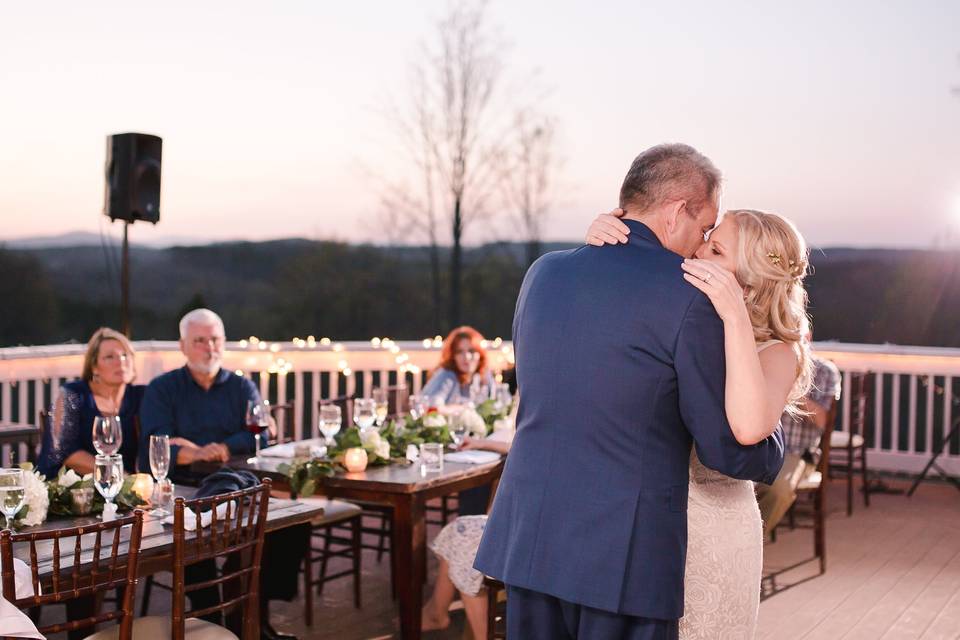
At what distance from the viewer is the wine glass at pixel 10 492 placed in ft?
10.4

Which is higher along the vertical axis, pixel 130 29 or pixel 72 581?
pixel 130 29

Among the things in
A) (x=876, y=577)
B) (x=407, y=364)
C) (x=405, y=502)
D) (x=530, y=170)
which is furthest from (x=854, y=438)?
(x=530, y=170)

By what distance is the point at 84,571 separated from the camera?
289 centimetres

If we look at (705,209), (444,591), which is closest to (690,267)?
(705,209)

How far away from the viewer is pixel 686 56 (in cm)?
1095

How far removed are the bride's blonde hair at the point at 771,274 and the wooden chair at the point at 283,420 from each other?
376cm

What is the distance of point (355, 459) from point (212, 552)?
3.96 feet

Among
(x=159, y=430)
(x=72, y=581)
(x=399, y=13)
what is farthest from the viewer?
(x=399, y=13)

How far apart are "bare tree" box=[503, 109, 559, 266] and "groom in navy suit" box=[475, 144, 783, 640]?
35.6 feet

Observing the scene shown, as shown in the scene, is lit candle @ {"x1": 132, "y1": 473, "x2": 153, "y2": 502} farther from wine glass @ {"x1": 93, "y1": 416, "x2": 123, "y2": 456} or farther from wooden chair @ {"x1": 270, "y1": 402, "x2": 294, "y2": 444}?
wooden chair @ {"x1": 270, "y1": 402, "x2": 294, "y2": 444}

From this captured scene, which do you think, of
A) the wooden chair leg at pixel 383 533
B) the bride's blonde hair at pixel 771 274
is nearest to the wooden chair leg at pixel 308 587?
the wooden chair leg at pixel 383 533

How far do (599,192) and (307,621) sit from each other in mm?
9060

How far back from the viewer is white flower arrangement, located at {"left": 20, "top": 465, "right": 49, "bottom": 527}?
131 inches

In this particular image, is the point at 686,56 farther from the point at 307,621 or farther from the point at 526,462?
Result: the point at 526,462
